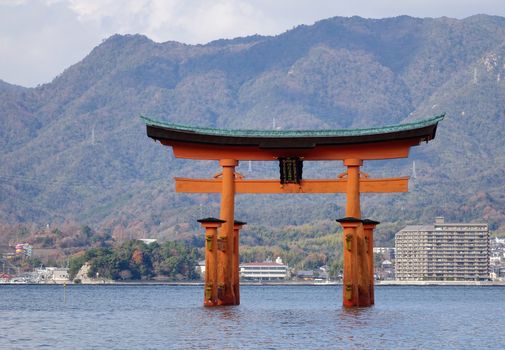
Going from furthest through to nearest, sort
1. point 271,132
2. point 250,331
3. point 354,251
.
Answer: point 271,132 < point 354,251 < point 250,331

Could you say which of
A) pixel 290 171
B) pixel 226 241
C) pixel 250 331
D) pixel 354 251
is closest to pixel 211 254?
pixel 226 241

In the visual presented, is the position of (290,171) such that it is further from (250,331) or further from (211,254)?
(250,331)

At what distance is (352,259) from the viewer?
197 feet

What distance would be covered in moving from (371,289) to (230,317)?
949 centimetres

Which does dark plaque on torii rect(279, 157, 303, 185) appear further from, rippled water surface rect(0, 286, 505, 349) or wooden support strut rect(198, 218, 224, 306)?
rippled water surface rect(0, 286, 505, 349)

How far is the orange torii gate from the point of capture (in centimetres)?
6112

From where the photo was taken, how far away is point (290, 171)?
209 ft

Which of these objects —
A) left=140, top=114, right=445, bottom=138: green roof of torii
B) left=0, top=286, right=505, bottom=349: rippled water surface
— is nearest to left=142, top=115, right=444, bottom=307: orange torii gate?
left=140, top=114, right=445, bottom=138: green roof of torii

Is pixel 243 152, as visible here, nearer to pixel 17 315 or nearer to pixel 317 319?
pixel 317 319

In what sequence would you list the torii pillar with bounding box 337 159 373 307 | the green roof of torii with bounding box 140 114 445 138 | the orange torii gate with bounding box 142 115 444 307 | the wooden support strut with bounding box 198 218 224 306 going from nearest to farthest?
the torii pillar with bounding box 337 159 373 307 < the wooden support strut with bounding box 198 218 224 306 < the orange torii gate with bounding box 142 115 444 307 < the green roof of torii with bounding box 140 114 445 138

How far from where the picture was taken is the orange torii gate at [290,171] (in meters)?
61.1

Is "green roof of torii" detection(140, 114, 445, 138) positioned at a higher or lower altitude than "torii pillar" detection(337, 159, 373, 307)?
higher

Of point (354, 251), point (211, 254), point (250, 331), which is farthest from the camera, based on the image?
point (211, 254)

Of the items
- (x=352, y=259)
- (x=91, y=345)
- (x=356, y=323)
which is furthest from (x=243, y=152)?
(x=91, y=345)
